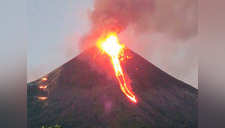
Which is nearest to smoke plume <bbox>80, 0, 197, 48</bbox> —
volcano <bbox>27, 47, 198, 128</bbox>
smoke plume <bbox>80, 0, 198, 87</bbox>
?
smoke plume <bbox>80, 0, 198, 87</bbox>

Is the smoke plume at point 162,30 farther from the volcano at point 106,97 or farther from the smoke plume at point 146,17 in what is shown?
the volcano at point 106,97

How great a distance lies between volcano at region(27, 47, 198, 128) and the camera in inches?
222

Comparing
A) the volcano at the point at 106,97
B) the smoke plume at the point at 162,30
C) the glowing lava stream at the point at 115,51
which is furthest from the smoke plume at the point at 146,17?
the volcano at the point at 106,97

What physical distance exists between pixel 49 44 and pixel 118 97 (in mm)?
1685

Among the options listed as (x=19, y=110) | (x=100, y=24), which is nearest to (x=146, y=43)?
(x=100, y=24)

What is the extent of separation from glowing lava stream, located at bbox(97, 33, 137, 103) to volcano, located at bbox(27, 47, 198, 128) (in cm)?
8

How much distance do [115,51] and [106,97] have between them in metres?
0.94

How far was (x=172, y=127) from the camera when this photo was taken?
579 cm

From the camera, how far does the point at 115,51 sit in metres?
5.92

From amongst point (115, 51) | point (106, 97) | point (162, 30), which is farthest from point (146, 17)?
point (106, 97)

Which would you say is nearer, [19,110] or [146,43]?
[19,110]

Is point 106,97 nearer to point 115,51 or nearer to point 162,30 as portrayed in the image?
point 115,51

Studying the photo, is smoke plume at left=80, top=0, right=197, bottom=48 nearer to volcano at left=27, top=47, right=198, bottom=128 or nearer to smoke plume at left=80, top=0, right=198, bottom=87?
smoke plume at left=80, top=0, right=198, bottom=87

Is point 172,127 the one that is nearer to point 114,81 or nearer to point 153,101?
point 153,101
